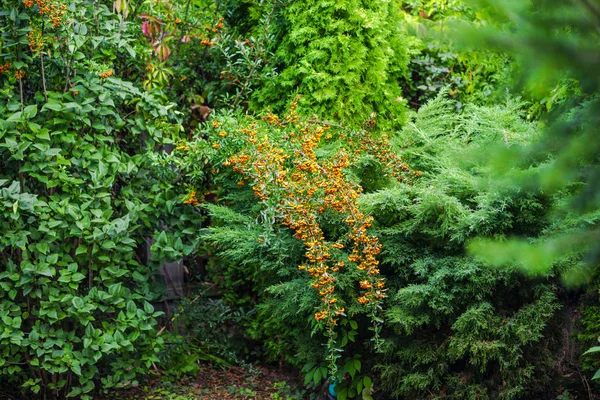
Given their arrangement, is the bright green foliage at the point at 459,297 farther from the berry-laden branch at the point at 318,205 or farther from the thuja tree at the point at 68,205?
the thuja tree at the point at 68,205

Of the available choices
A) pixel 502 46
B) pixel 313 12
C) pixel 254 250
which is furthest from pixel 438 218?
pixel 502 46

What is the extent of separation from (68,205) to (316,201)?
134cm

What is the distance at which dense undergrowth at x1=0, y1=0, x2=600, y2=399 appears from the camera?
3230 millimetres

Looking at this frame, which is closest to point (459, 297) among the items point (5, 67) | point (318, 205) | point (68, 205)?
point (318, 205)

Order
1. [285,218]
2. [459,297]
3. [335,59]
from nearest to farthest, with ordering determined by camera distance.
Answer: [459,297], [285,218], [335,59]

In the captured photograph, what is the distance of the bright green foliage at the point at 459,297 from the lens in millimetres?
3131

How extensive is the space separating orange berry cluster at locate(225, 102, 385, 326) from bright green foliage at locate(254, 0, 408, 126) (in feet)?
2.44

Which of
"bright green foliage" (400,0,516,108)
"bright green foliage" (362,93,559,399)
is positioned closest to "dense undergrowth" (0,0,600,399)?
"bright green foliage" (362,93,559,399)

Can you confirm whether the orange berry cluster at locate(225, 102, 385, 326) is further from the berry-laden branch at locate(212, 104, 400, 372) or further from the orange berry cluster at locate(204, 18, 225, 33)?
the orange berry cluster at locate(204, 18, 225, 33)

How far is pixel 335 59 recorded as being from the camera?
4418mm

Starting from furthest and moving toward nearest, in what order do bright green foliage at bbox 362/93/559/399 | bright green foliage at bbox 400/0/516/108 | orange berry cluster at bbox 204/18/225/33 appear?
bright green foliage at bbox 400/0/516/108, orange berry cluster at bbox 204/18/225/33, bright green foliage at bbox 362/93/559/399

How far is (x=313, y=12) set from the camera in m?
4.36

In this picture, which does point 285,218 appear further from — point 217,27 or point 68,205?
point 217,27

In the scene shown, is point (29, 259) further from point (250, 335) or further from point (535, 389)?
point (535, 389)
